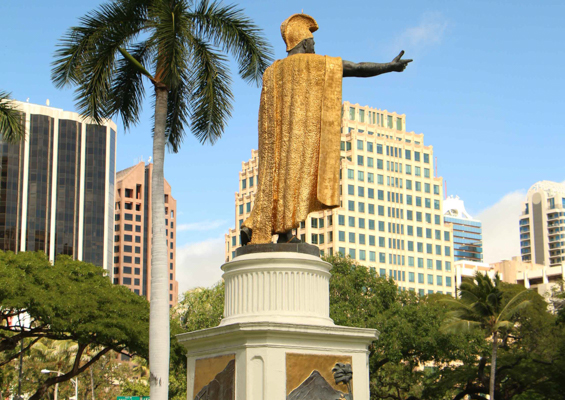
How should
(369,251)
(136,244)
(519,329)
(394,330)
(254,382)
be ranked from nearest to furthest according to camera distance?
(254,382) → (394,330) → (519,329) → (369,251) → (136,244)

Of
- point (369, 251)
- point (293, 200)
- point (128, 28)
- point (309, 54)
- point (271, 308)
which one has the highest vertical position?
point (369, 251)

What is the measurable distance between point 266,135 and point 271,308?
3114 mm

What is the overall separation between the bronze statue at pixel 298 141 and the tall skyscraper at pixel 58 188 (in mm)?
77234

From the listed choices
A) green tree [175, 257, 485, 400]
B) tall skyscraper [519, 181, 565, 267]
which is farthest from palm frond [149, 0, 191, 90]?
tall skyscraper [519, 181, 565, 267]

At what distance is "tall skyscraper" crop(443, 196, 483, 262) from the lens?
6777 inches

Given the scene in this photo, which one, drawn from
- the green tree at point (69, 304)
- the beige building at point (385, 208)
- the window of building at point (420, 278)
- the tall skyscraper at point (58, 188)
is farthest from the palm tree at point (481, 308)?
the tall skyscraper at point (58, 188)

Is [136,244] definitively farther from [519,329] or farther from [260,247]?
[260,247]

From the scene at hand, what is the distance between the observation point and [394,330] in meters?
30.6

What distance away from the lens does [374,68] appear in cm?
1288

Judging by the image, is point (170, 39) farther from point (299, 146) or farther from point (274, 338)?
point (274, 338)

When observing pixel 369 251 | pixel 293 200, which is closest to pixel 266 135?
pixel 293 200

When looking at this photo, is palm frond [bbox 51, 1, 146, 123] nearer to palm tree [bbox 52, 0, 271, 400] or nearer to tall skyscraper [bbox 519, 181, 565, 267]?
palm tree [bbox 52, 0, 271, 400]

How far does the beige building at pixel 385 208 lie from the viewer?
8538 centimetres

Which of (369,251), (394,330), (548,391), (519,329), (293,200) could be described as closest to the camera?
(293,200)
